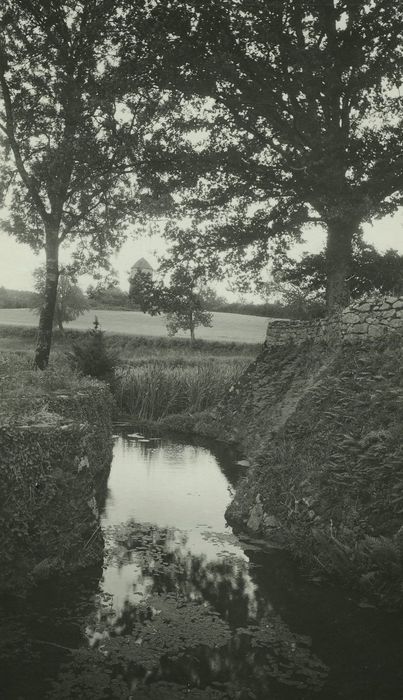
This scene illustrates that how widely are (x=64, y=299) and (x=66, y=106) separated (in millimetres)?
38942

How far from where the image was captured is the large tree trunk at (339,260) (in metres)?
20.8

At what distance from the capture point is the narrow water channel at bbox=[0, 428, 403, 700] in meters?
5.05

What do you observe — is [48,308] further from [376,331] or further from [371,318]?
[376,331]

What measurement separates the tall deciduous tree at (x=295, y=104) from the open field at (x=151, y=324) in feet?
85.4

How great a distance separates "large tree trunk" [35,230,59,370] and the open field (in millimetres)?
26696

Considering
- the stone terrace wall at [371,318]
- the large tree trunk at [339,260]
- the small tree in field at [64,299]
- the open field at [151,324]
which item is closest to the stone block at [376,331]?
the stone terrace wall at [371,318]

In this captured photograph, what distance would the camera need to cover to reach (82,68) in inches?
824

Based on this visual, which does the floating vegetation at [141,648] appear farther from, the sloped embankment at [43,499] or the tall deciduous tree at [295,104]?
the tall deciduous tree at [295,104]

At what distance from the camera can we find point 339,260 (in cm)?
2094

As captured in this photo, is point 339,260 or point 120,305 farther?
point 120,305

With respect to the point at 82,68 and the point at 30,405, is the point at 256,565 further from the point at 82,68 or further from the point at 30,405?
the point at 82,68

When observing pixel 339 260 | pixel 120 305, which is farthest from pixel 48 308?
pixel 120 305

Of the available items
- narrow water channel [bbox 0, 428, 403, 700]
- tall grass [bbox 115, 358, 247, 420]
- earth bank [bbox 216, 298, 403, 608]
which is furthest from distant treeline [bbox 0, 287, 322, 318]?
narrow water channel [bbox 0, 428, 403, 700]

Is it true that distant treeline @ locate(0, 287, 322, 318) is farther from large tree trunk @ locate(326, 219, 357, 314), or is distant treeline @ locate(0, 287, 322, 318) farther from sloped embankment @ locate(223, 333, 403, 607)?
sloped embankment @ locate(223, 333, 403, 607)
